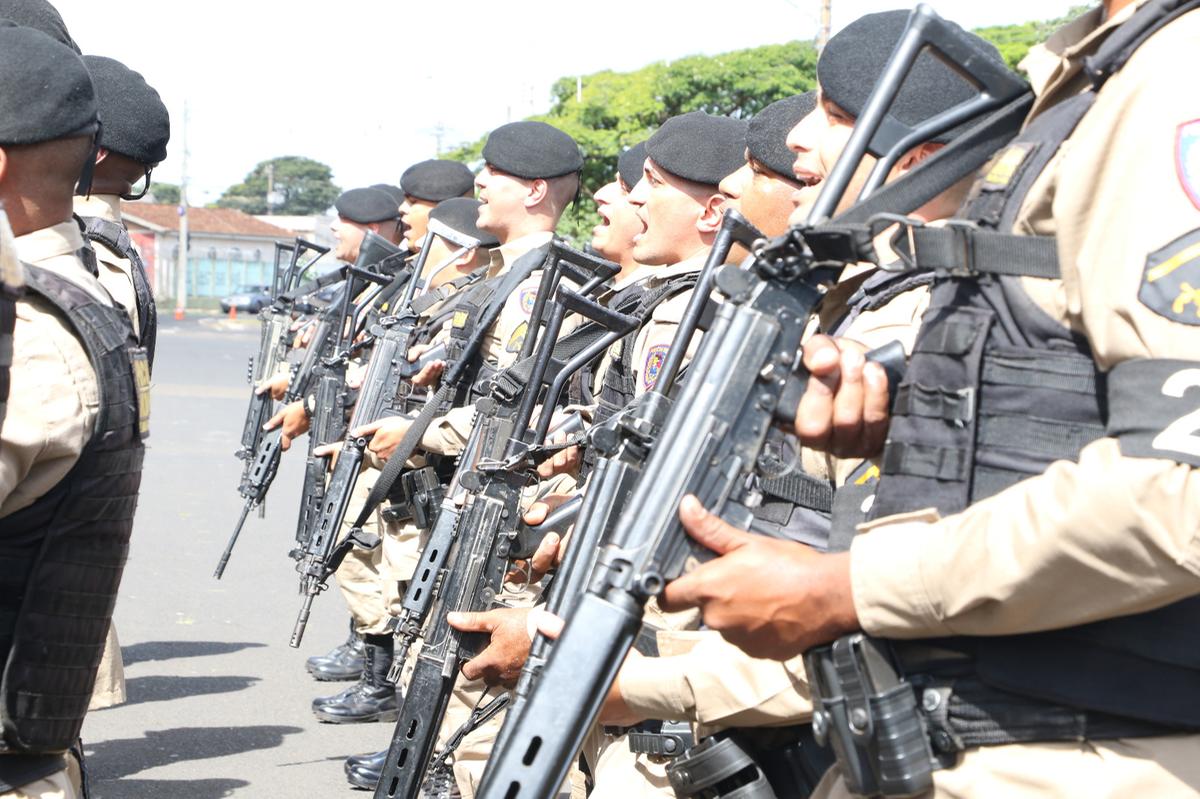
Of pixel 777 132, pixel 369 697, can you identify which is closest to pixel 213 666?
pixel 369 697

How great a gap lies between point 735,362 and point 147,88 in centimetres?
346

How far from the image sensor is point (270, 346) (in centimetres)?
1033

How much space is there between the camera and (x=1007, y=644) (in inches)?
68.6

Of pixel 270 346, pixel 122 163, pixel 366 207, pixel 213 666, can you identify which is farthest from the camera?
pixel 270 346

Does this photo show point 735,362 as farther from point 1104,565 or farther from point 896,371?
point 1104,565

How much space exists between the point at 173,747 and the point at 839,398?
483 centimetres

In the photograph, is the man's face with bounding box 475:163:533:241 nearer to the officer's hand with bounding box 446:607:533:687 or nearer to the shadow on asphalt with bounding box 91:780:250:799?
the shadow on asphalt with bounding box 91:780:250:799

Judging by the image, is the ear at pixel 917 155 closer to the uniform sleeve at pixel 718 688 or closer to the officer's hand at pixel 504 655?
the uniform sleeve at pixel 718 688

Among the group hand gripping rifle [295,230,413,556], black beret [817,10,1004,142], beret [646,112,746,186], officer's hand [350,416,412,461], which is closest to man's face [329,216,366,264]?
hand gripping rifle [295,230,413,556]

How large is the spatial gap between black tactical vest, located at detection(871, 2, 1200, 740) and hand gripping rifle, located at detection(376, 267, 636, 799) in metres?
2.14

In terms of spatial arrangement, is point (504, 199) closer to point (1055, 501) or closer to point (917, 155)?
point (917, 155)

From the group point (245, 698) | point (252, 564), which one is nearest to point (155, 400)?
point (252, 564)

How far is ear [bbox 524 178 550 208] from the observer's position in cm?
632

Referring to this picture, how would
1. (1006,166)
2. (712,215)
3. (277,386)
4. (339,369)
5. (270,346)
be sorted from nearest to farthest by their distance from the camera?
(1006,166), (712,215), (339,369), (277,386), (270,346)
